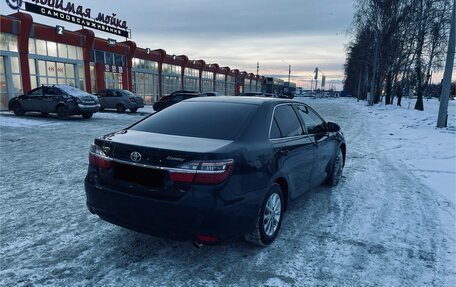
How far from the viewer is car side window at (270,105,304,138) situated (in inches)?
162

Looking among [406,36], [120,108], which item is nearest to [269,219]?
[120,108]

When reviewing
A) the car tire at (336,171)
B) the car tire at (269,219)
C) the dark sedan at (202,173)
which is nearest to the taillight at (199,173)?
the dark sedan at (202,173)

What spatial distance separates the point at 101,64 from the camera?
2984cm

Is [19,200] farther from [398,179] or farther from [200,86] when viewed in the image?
[200,86]

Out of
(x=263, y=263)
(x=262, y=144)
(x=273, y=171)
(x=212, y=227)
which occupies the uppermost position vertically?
(x=262, y=144)

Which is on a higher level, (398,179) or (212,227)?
(212,227)

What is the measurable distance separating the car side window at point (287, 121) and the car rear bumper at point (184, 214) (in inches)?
41.4

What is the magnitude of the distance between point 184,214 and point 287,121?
196 centimetres

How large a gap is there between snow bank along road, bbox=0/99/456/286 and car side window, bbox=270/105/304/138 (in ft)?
3.83

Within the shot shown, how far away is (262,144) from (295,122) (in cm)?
116

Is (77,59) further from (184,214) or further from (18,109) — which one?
(184,214)

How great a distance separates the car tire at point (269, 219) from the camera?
3.56 metres

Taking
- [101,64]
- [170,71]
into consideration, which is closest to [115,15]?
[101,64]

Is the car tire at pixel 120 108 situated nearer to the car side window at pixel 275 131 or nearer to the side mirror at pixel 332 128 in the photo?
the side mirror at pixel 332 128
